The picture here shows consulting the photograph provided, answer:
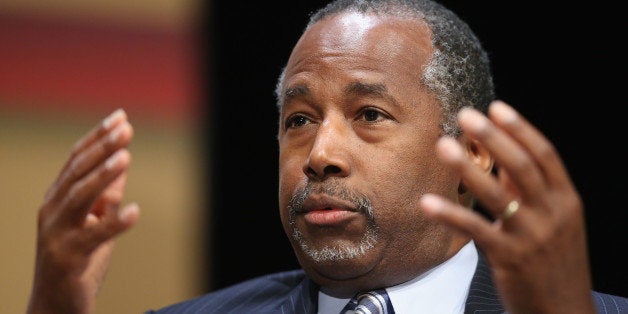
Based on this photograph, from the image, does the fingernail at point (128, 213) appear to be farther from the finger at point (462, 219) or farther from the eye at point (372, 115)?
the eye at point (372, 115)

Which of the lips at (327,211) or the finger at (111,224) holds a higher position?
the finger at (111,224)

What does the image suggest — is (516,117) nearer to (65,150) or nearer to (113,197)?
(113,197)

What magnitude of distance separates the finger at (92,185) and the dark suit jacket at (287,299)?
726 millimetres

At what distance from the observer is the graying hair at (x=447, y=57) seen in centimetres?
200

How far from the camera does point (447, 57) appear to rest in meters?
2.04

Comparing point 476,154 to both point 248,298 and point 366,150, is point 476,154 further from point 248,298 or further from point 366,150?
point 248,298

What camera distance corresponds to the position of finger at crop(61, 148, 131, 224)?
1.44 meters

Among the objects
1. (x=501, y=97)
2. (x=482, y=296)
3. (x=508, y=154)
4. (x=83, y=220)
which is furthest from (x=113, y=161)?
(x=501, y=97)

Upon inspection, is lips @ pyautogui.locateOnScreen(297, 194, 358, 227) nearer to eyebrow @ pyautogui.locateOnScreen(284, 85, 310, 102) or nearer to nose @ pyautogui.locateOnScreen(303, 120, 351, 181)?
nose @ pyautogui.locateOnScreen(303, 120, 351, 181)

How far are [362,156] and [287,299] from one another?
0.49 m

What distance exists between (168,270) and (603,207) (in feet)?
5.16

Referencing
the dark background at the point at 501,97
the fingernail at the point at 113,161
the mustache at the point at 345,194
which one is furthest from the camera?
the dark background at the point at 501,97

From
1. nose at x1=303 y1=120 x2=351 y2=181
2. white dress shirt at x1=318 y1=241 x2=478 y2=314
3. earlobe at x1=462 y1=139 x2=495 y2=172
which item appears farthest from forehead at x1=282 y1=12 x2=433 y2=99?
white dress shirt at x1=318 y1=241 x2=478 y2=314

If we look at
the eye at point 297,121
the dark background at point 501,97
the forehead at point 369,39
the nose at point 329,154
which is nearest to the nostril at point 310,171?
the nose at point 329,154
